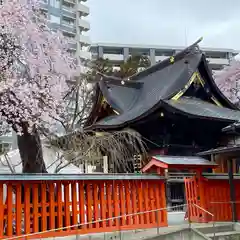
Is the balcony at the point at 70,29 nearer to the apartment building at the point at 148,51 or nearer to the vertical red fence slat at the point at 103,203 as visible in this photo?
the apartment building at the point at 148,51

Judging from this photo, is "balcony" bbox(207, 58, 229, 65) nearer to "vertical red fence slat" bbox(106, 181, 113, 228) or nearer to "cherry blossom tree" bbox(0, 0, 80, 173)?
"cherry blossom tree" bbox(0, 0, 80, 173)

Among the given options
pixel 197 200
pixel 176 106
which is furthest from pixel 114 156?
pixel 176 106

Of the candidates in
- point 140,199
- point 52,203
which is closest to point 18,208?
point 52,203

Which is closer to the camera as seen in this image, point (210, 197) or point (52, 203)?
point (52, 203)

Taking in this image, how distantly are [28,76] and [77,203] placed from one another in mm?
4286

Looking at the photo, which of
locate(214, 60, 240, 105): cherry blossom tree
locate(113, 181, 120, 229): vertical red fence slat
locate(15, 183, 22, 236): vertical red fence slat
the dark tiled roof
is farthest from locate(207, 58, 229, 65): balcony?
locate(15, 183, 22, 236): vertical red fence slat

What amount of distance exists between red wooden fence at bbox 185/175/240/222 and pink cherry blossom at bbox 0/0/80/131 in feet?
18.1

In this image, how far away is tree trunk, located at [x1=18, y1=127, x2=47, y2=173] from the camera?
11.6m

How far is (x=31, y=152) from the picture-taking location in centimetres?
1166

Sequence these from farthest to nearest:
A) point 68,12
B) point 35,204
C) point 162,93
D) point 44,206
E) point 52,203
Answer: point 68,12 < point 162,93 < point 52,203 < point 44,206 < point 35,204

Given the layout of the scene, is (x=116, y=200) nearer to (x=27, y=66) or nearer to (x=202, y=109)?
(x=27, y=66)

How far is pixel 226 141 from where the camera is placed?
2067 centimetres

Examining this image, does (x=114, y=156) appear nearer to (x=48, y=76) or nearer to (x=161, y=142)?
(x=48, y=76)

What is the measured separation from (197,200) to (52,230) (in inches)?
231
